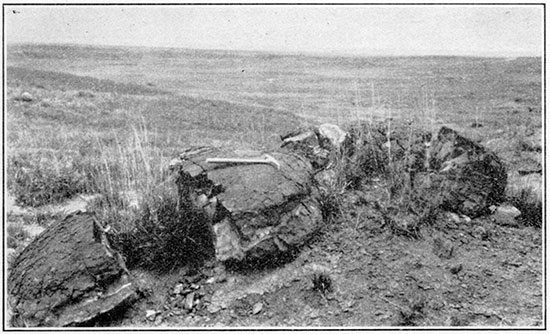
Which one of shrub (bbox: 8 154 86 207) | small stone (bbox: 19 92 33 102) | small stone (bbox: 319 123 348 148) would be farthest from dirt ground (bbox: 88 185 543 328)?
small stone (bbox: 19 92 33 102)

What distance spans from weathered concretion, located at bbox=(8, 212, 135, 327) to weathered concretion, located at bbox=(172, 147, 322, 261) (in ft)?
2.67

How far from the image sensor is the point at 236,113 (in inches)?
499

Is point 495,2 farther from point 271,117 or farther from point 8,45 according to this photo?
point 271,117

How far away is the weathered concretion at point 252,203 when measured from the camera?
12.2ft

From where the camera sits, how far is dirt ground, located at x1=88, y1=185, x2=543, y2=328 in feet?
11.4

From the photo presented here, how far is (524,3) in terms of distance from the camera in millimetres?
4230

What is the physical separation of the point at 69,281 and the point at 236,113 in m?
9.62

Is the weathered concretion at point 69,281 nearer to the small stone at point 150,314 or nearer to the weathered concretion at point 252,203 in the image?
the small stone at point 150,314

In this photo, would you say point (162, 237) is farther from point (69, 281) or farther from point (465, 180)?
point (465, 180)

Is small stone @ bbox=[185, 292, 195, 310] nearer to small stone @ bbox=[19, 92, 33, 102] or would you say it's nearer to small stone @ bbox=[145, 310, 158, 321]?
small stone @ bbox=[145, 310, 158, 321]

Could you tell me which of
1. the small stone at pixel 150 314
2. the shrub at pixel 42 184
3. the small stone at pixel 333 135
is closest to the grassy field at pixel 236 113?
the shrub at pixel 42 184

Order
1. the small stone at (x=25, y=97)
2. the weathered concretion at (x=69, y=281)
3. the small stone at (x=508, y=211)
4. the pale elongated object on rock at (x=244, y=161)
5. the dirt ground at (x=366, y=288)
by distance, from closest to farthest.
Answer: the weathered concretion at (x=69, y=281) < the dirt ground at (x=366, y=288) < the pale elongated object on rock at (x=244, y=161) < the small stone at (x=508, y=211) < the small stone at (x=25, y=97)

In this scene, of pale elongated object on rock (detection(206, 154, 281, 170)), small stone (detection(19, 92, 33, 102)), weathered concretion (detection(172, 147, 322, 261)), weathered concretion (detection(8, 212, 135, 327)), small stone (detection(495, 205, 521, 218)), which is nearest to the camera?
weathered concretion (detection(8, 212, 135, 327))

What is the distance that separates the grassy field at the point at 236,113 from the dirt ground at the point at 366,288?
0.03 metres
